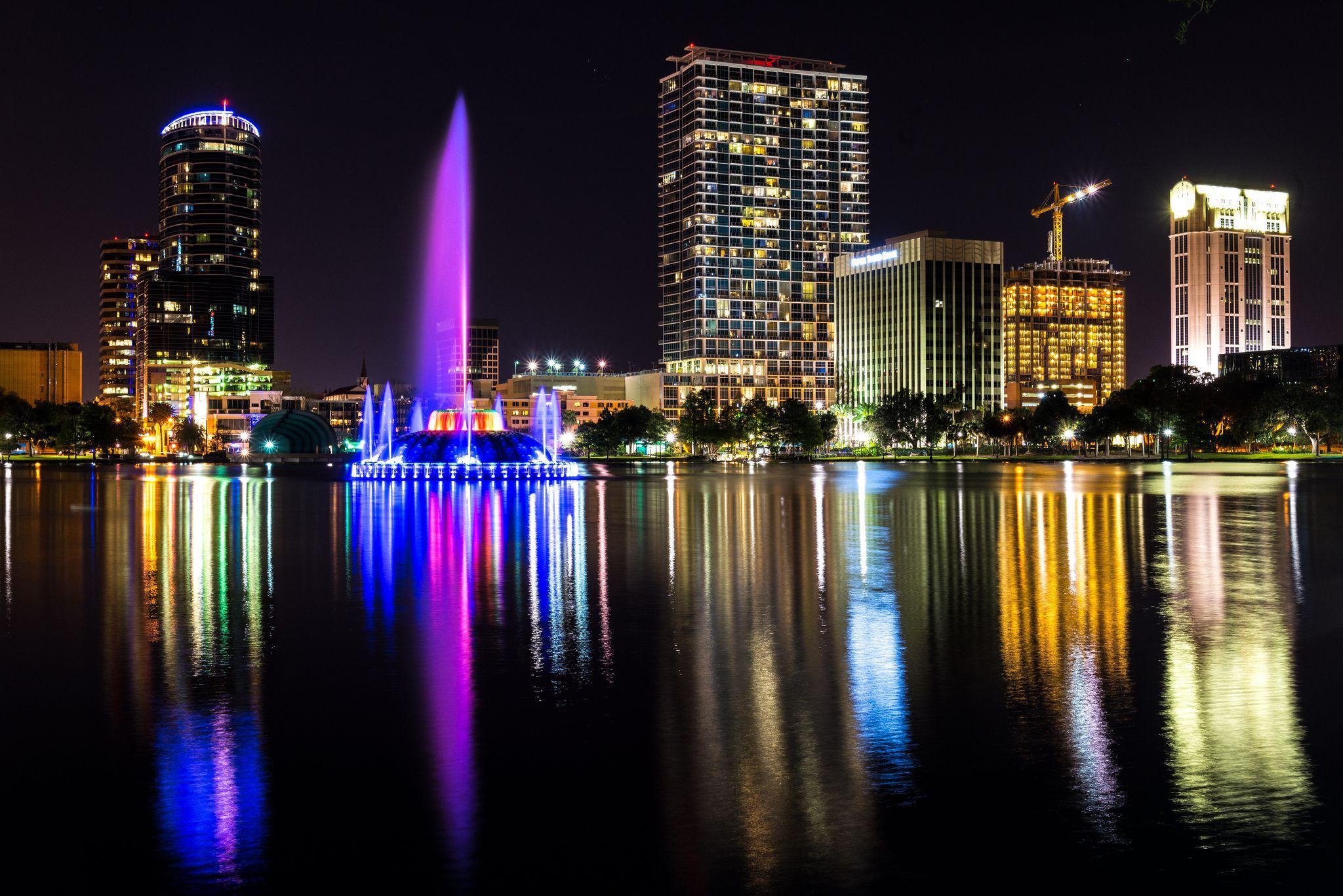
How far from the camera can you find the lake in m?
8.51

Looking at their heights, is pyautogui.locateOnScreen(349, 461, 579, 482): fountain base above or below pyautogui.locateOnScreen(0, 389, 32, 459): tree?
below

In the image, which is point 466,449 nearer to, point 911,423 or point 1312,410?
point 911,423

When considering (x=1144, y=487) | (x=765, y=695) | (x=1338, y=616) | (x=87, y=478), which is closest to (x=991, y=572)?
(x=1338, y=616)

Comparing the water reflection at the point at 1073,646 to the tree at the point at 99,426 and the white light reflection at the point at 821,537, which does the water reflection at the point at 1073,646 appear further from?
the tree at the point at 99,426

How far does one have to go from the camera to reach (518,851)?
853cm

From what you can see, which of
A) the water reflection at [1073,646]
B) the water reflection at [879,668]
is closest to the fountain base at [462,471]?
the water reflection at [1073,646]

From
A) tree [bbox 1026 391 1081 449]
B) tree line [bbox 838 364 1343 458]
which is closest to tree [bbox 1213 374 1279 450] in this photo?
tree line [bbox 838 364 1343 458]

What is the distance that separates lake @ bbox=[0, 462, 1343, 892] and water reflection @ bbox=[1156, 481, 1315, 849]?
0.18 ft

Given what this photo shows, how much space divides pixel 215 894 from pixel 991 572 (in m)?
19.7

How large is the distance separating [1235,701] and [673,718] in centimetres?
618

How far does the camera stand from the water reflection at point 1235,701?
9.23 meters

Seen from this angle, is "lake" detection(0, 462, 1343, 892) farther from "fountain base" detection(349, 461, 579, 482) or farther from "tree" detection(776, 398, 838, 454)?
"tree" detection(776, 398, 838, 454)

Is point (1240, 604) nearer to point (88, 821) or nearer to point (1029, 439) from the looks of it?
point (88, 821)

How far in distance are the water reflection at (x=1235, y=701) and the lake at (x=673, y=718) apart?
0.05 metres
